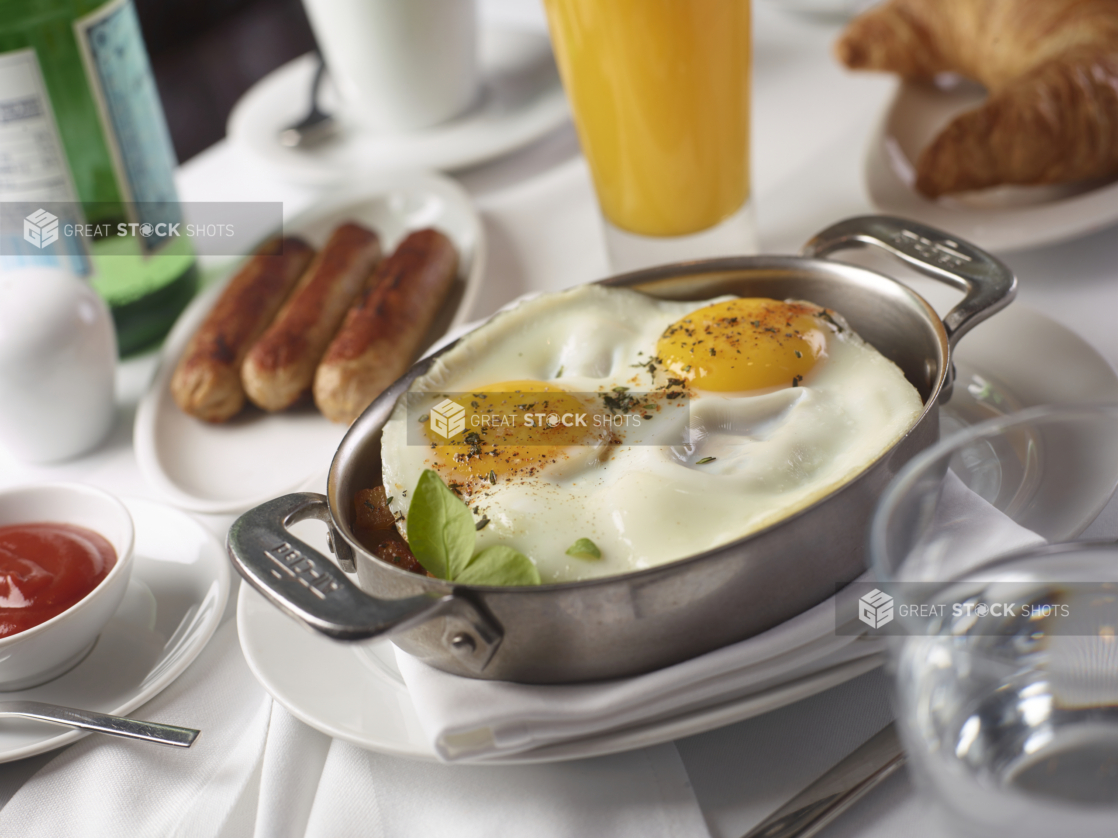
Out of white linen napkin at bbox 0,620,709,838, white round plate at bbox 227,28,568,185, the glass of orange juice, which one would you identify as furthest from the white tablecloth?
white round plate at bbox 227,28,568,185

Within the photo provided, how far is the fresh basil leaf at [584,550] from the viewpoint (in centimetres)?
84

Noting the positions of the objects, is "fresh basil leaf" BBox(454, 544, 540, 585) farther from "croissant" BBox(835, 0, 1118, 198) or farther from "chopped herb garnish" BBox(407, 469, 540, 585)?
"croissant" BBox(835, 0, 1118, 198)

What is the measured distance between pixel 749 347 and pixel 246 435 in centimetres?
77

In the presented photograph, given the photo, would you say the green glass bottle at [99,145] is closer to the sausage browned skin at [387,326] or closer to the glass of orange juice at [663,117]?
the sausage browned skin at [387,326]

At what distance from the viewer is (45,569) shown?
1.04 metres

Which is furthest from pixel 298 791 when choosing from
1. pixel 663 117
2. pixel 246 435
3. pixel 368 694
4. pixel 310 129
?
pixel 310 129

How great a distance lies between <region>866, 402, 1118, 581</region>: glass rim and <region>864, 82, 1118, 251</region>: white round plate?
2.38ft

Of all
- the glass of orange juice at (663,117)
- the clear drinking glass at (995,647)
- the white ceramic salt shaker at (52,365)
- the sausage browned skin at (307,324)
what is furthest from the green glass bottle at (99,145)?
the clear drinking glass at (995,647)

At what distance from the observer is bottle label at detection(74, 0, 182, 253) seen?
147 centimetres

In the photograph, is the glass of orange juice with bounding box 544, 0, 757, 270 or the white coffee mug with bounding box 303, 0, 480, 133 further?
the white coffee mug with bounding box 303, 0, 480, 133

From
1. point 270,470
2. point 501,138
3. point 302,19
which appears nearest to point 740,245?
point 501,138

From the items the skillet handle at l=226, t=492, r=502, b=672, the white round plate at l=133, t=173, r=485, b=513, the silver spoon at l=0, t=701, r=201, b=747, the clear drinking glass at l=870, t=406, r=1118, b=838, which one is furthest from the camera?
the white round plate at l=133, t=173, r=485, b=513

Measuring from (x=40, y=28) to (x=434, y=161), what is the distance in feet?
2.39

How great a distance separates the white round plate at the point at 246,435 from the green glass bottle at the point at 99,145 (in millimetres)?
96
